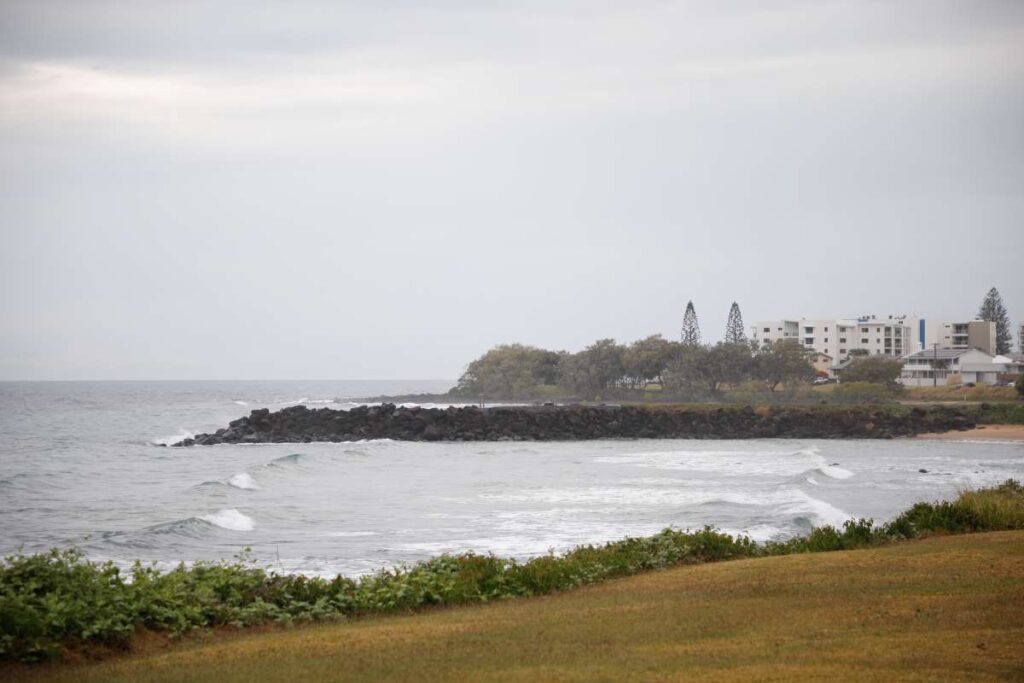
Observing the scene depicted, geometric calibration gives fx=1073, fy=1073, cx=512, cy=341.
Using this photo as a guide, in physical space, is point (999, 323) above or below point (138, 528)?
above

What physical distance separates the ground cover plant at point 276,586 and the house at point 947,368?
107m

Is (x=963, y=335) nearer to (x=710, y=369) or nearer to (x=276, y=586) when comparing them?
(x=710, y=369)

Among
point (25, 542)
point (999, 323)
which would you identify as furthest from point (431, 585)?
point (999, 323)

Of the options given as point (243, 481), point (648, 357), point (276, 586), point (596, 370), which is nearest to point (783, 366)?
point (648, 357)

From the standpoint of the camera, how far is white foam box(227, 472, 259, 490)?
33.7 meters

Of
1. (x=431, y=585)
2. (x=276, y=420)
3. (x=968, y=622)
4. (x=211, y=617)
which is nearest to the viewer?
(x=968, y=622)

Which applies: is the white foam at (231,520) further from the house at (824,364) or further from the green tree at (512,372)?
the house at (824,364)

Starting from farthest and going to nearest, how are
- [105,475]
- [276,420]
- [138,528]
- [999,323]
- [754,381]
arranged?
1. [999,323]
2. [754,381]
3. [276,420]
4. [105,475]
5. [138,528]

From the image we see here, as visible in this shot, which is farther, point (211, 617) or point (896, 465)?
point (896, 465)

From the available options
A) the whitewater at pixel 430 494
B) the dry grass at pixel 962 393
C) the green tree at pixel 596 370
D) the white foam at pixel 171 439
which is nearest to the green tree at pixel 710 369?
the green tree at pixel 596 370

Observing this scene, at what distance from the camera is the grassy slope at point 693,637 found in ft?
28.9

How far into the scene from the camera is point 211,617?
11.8 meters

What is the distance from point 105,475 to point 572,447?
24245 mm

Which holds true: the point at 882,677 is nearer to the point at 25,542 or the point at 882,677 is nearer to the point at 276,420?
the point at 25,542
